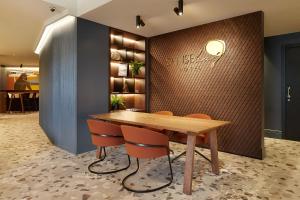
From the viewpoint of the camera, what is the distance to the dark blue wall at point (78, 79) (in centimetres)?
403

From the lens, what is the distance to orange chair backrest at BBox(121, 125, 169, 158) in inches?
98.9

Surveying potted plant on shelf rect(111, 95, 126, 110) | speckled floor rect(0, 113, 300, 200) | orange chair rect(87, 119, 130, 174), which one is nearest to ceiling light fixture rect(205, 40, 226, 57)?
speckled floor rect(0, 113, 300, 200)

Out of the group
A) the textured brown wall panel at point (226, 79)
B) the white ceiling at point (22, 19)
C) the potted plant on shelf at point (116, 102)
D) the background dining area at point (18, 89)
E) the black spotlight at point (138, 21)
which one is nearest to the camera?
the white ceiling at point (22, 19)

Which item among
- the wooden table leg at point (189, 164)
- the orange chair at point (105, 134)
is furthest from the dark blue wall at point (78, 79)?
the wooden table leg at point (189, 164)

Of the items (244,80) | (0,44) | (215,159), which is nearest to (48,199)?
(215,159)

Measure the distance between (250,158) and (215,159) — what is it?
3.77ft

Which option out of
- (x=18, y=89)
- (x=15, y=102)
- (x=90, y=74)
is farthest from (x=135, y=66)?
(x=18, y=89)

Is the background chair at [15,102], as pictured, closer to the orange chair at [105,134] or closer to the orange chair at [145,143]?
the orange chair at [105,134]

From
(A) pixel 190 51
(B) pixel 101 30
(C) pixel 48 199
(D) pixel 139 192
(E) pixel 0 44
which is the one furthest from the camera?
(E) pixel 0 44

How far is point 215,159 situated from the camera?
309 centimetres

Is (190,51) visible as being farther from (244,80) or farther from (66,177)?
(66,177)

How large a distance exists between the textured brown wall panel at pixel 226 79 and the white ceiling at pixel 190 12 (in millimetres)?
276

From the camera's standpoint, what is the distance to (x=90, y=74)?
422 cm

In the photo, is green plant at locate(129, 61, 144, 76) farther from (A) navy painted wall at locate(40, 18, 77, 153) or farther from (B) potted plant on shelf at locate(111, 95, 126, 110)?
(A) navy painted wall at locate(40, 18, 77, 153)
